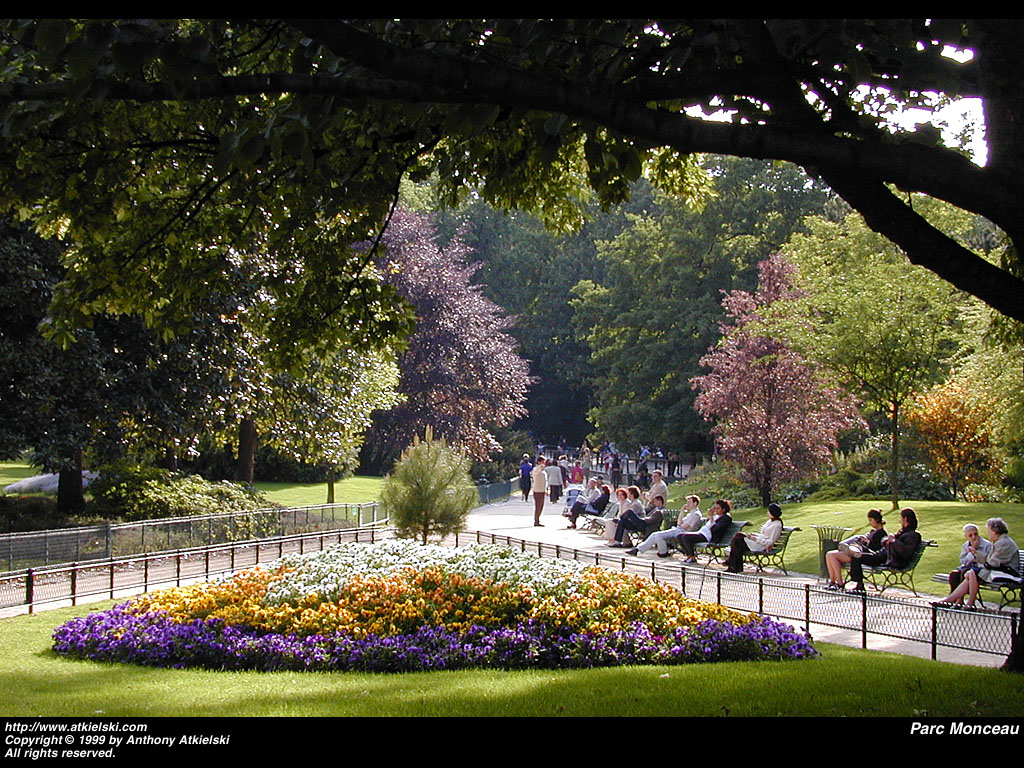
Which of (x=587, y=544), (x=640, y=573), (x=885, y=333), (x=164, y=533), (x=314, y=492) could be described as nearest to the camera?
(x=640, y=573)

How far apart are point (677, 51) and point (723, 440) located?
79.9 feet

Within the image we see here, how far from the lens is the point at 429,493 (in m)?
21.0

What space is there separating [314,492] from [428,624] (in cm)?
2806

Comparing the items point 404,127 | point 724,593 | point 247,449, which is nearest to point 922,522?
point 724,593

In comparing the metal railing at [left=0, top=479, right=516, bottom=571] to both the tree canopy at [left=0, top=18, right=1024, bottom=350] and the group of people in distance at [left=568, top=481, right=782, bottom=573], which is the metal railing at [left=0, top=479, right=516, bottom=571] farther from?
the tree canopy at [left=0, top=18, right=1024, bottom=350]

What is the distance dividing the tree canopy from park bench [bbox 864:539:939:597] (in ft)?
20.6

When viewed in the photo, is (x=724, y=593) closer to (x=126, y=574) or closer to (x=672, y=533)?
(x=672, y=533)

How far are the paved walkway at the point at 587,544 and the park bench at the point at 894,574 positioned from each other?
0.16 m

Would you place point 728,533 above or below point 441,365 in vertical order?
below

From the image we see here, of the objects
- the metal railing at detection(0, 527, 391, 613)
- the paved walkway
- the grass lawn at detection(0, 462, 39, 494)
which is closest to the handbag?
the paved walkway

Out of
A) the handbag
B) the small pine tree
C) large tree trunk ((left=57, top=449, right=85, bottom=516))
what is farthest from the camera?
large tree trunk ((left=57, top=449, right=85, bottom=516))

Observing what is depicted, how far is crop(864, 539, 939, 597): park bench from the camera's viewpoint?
49.2 ft

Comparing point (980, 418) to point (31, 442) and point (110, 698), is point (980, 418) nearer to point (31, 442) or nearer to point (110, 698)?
point (31, 442)

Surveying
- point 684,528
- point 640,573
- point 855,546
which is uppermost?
point 855,546
